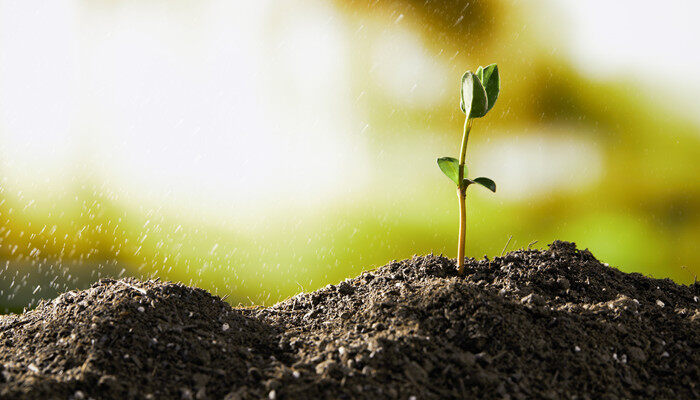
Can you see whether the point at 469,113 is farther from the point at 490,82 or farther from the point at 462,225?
the point at 462,225

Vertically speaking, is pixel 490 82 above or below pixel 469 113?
above

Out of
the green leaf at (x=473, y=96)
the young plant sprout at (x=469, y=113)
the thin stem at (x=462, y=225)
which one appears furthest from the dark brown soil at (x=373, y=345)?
the green leaf at (x=473, y=96)

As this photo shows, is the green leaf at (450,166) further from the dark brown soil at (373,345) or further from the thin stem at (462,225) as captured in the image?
the dark brown soil at (373,345)

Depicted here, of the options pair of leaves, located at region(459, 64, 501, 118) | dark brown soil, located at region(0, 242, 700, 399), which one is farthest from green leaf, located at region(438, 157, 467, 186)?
dark brown soil, located at region(0, 242, 700, 399)

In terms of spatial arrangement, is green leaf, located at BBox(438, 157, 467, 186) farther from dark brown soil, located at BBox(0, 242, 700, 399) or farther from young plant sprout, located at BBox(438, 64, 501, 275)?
dark brown soil, located at BBox(0, 242, 700, 399)

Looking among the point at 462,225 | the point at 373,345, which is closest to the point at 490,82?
the point at 462,225

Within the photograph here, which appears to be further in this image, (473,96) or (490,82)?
(490,82)

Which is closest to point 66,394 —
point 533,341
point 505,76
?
point 533,341
